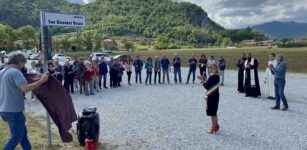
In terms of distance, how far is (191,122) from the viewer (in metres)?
9.55

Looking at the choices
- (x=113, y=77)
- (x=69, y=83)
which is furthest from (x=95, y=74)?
(x=113, y=77)

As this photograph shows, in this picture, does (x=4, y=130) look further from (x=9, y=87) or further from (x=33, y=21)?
(x=33, y=21)

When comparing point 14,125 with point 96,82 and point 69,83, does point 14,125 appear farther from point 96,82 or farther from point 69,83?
point 96,82

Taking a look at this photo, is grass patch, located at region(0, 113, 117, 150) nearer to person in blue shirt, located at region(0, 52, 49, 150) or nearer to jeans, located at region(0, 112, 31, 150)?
jeans, located at region(0, 112, 31, 150)

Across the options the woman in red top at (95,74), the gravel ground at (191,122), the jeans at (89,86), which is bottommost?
the gravel ground at (191,122)

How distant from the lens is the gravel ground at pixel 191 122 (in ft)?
24.2

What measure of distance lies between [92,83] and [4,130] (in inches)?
298

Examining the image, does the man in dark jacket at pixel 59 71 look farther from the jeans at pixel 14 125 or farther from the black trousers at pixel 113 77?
the jeans at pixel 14 125

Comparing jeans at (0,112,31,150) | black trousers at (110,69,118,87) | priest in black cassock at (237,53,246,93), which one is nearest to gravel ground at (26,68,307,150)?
priest in black cassock at (237,53,246,93)

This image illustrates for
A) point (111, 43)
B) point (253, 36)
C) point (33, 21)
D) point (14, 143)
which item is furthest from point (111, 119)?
point (253, 36)

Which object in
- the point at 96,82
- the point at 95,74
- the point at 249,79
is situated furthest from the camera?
the point at 96,82

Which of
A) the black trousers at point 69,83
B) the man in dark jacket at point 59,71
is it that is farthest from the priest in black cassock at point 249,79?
the man in dark jacket at point 59,71

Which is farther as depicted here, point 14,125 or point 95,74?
point 95,74

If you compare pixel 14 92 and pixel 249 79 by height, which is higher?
pixel 14 92
